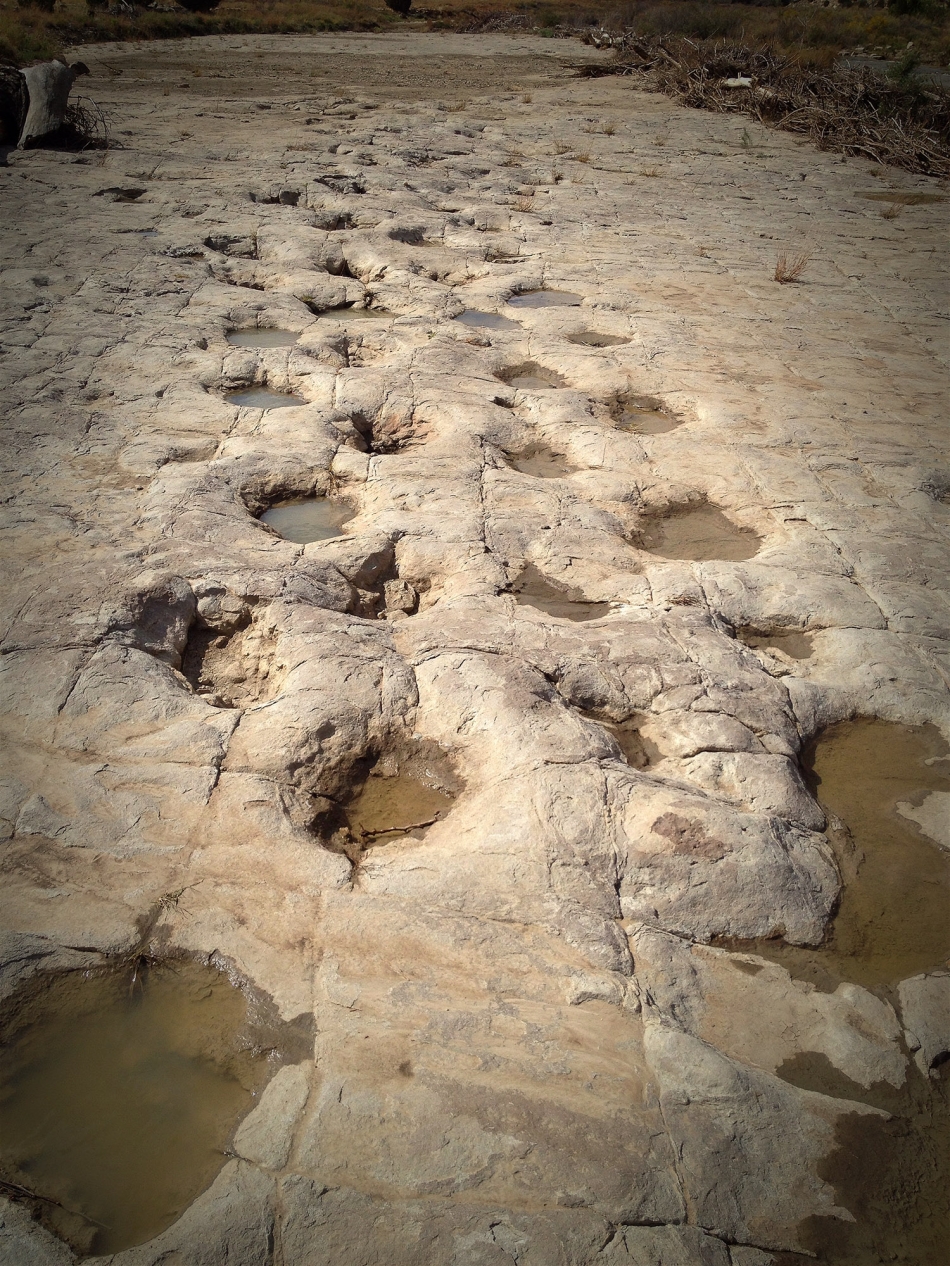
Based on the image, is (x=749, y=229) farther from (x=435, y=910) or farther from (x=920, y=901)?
(x=435, y=910)

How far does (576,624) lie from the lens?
3203 millimetres

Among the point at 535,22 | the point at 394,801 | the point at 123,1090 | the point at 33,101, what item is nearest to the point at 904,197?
the point at 33,101

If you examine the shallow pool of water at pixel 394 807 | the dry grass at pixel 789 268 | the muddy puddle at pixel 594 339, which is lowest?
the shallow pool of water at pixel 394 807

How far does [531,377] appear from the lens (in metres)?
5.36

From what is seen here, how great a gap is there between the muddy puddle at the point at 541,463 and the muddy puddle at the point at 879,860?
6.64 ft

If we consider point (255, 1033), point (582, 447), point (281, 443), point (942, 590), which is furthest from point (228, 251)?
point (255, 1033)

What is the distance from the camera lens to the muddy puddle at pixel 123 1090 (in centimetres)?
167

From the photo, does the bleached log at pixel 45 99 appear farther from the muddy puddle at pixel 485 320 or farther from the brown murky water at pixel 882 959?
the brown murky water at pixel 882 959

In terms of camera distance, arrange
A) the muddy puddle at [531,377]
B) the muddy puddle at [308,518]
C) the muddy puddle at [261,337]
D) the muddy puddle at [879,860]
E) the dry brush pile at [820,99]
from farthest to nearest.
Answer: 1. the dry brush pile at [820,99]
2. the muddy puddle at [261,337]
3. the muddy puddle at [531,377]
4. the muddy puddle at [308,518]
5. the muddy puddle at [879,860]

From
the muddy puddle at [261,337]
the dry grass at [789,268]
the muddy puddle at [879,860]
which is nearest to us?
the muddy puddle at [879,860]

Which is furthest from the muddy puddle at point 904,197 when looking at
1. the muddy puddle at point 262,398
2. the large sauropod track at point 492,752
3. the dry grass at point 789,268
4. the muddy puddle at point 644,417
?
the muddy puddle at point 262,398

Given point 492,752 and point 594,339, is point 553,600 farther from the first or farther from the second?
point 594,339

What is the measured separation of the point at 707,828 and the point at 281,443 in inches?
116

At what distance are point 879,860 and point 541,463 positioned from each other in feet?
8.78
